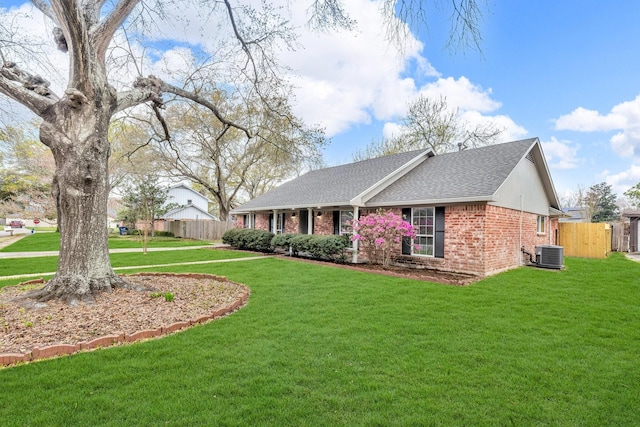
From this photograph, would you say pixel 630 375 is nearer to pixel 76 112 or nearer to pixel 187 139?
pixel 76 112

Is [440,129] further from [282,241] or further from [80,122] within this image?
[80,122]

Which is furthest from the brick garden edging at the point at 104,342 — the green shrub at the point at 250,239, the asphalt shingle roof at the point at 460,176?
the green shrub at the point at 250,239

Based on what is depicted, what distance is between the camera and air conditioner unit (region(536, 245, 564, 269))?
10516 millimetres

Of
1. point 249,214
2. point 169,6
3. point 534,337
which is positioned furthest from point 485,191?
point 249,214

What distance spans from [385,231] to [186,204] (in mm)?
30811

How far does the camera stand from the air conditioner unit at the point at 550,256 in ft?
34.5

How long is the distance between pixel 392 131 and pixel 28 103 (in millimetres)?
22382

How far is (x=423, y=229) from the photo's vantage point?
1047 centimetres

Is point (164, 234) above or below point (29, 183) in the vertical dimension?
below

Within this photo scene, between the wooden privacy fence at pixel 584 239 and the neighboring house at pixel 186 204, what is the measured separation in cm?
3086

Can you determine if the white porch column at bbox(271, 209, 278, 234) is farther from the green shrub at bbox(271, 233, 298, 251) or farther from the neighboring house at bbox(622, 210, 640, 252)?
the neighboring house at bbox(622, 210, 640, 252)

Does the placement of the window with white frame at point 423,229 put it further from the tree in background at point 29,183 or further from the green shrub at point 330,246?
the tree in background at point 29,183

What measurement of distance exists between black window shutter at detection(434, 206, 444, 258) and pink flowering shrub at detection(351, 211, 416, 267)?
0.75 m

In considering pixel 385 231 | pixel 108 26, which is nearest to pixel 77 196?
pixel 108 26
